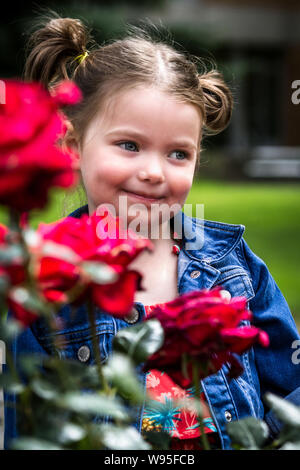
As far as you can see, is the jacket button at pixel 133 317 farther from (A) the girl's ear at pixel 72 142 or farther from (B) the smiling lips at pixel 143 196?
(A) the girl's ear at pixel 72 142

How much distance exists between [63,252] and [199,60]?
5.46 ft

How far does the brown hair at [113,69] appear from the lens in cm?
183

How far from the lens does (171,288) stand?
1828 millimetres

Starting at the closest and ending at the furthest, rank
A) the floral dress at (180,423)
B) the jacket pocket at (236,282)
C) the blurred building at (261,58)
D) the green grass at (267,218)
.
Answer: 1. the floral dress at (180,423)
2. the jacket pocket at (236,282)
3. the green grass at (267,218)
4. the blurred building at (261,58)

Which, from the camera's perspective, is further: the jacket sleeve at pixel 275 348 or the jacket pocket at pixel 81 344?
the jacket sleeve at pixel 275 348

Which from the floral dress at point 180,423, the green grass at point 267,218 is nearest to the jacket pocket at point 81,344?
the floral dress at point 180,423

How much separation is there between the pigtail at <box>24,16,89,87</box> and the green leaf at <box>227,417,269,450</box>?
4.45ft

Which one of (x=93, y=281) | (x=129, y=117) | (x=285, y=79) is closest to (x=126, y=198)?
(x=129, y=117)

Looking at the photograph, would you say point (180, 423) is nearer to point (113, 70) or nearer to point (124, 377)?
point (124, 377)

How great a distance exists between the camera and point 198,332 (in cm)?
89

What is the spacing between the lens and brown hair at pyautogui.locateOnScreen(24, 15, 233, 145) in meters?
1.83

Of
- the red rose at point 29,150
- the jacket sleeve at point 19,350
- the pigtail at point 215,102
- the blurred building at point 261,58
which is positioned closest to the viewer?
the red rose at point 29,150

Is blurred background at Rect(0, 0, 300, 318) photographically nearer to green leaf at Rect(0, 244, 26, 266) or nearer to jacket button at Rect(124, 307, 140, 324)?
jacket button at Rect(124, 307, 140, 324)

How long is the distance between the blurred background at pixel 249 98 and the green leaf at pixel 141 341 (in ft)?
13.1
